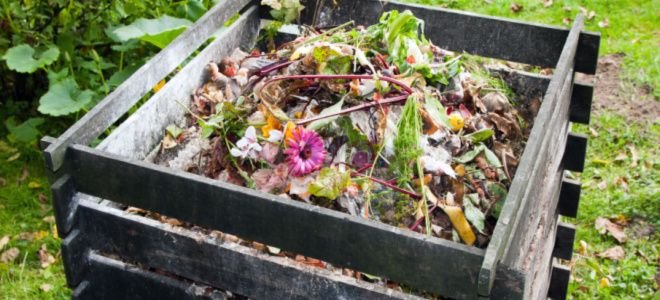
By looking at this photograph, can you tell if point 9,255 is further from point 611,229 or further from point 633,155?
point 633,155

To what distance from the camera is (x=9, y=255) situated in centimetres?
388

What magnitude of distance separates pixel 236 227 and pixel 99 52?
2636mm

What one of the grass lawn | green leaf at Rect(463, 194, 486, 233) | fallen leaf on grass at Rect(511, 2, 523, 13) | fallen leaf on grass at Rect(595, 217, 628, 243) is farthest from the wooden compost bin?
fallen leaf on grass at Rect(511, 2, 523, 13)

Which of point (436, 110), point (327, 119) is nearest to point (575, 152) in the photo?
point (436, 110)

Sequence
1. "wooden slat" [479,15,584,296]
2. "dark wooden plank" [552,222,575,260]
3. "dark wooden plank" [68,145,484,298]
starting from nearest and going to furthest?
"wooden slat" [479,15,584,296] → "dark wooden plank" [68,145,484,298] → "dark wooden plank" [552,222,575,260]

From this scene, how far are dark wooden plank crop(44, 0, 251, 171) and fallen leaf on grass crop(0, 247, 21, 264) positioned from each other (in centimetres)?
167

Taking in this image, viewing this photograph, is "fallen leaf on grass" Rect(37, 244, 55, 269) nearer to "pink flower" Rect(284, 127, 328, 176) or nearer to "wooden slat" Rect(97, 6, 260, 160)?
"wooden slat" Rect(97, 6, 260, 160)

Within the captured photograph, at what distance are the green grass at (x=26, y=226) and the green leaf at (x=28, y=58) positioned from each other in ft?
1.96

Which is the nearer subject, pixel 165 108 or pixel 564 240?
pixel 165 108

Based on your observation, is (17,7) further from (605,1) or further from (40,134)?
(605,1)

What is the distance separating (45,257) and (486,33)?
2240mm

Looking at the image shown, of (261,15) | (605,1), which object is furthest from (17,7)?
(605,1)

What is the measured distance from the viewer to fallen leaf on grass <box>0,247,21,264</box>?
12.7ft

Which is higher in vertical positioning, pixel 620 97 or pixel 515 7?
pixel 515 7
